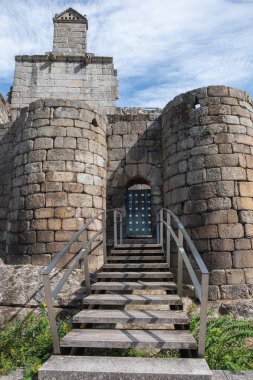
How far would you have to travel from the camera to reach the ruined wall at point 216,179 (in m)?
5.71

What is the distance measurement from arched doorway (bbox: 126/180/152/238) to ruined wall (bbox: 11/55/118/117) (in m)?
5.20

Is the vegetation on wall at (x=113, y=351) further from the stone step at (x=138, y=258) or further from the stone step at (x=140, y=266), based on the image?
the stone step at (x=138, y=258)

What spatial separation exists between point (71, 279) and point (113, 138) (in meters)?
3.97

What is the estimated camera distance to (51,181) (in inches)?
253

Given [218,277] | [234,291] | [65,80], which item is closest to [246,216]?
[218,277]

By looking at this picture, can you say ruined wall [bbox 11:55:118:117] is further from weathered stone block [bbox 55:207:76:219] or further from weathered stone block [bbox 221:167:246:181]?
weathered stone block [bbox 221:167:246:181]

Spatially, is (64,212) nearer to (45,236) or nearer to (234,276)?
(45,236)

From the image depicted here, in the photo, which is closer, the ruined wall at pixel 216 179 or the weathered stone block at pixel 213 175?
the ruined wall at pixel 216 179

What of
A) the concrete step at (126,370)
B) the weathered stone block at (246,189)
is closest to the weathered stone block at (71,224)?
the weathered stone block at (246,189)

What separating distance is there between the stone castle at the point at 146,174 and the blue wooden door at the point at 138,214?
0.83 metres

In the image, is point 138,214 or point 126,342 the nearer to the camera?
point 126,342

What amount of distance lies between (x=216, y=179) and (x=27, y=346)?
4.38 meters

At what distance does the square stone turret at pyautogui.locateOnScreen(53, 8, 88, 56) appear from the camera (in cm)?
1355

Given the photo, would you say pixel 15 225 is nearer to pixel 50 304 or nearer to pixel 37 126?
pixel 37 126
